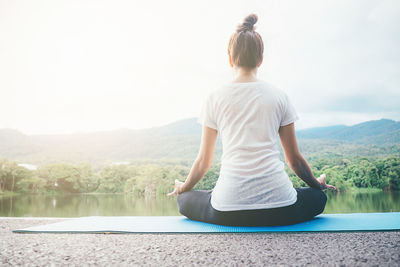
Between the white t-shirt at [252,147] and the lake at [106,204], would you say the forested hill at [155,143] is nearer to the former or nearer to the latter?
the lake at [106,204]

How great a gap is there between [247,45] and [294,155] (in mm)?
564

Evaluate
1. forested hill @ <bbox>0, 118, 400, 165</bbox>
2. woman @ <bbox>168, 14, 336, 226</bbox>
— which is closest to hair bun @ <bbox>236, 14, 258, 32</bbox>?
woman @ <bbox>168, 14, 336, 226</bbox>

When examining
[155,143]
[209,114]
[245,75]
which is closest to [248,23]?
[245,75]

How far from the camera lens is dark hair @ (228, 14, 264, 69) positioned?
1287 mm

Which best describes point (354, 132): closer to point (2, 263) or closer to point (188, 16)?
point (188, 16)

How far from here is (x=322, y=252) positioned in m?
0.94

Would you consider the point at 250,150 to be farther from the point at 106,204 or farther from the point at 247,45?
the point at 106,204

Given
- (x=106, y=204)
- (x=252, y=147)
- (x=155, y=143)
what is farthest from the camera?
(x=155, y=143)

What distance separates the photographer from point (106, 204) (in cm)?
297

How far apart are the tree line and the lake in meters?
0.13

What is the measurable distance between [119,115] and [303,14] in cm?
595

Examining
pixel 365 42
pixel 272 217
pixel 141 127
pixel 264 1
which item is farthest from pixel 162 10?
pixel 272 217

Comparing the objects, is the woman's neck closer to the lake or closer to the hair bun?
the hair bun

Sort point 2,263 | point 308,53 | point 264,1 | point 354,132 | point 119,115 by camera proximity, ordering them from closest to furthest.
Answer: point 2,263 → point 264,1 → point 354,132 → point 308,53 → point 119,115
